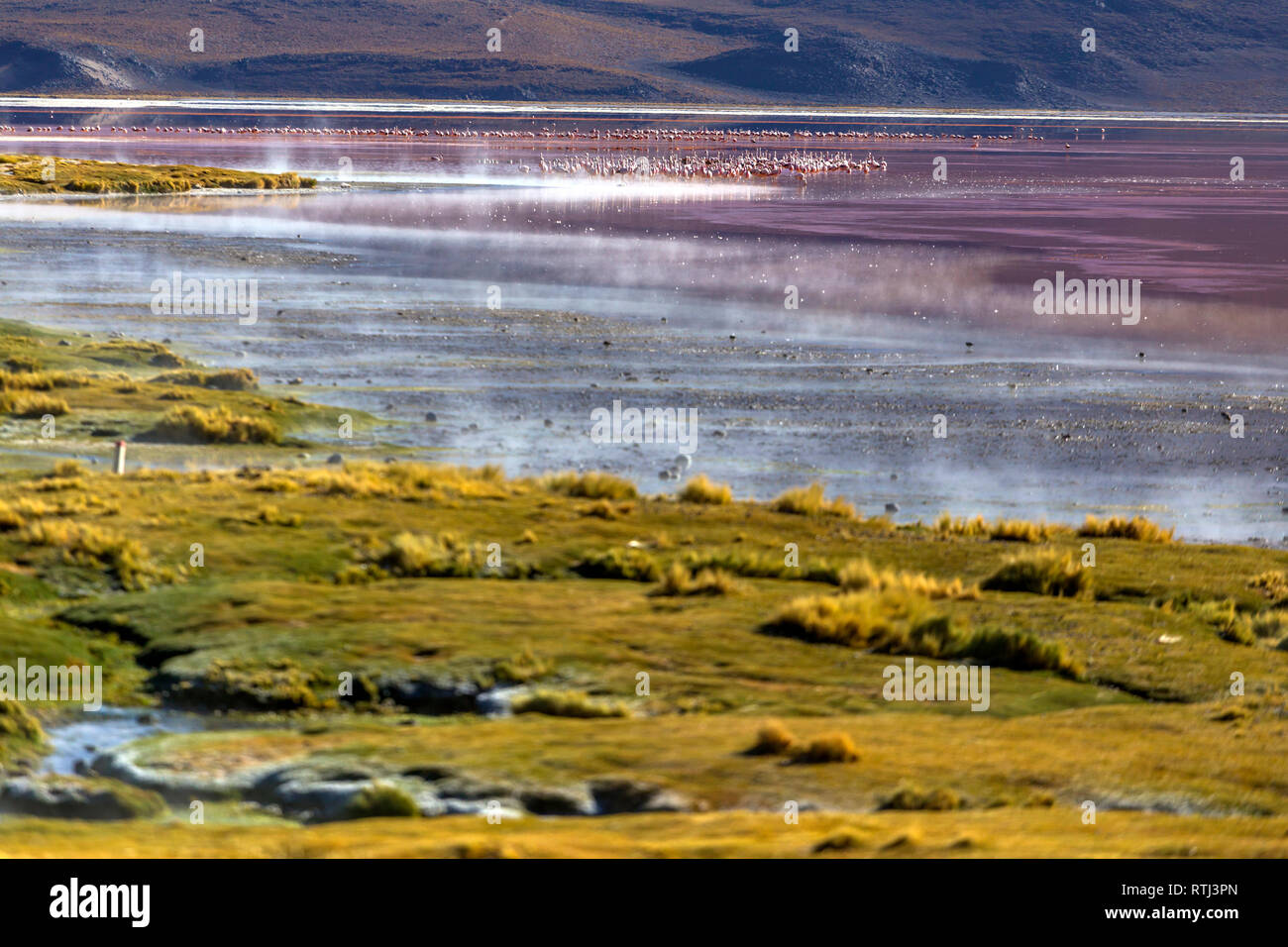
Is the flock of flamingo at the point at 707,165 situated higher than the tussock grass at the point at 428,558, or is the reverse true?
the flock of flamingo at the point at 707,165

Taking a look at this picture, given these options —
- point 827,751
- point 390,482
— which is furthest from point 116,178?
point 827,751

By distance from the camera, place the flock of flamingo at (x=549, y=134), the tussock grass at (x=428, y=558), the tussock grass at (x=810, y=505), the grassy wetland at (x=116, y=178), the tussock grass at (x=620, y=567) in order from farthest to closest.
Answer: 1. the flock of flamingo at (x=549, y=134)
2. the grassy wetland at (x=116, y=178)
3. the tussock grass at (x=810, y=505)
4. the tussock grass at (x=620, y=567)
5. the tussock grass at (x=428, y=558)

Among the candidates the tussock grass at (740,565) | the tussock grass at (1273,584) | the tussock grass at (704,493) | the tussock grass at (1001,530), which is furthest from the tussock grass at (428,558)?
the tussock grass at (1273,584)

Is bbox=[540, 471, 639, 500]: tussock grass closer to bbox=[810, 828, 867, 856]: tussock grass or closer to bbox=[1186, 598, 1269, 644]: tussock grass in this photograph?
bbox=[1186, 598, 1269, 644]: tussock grass

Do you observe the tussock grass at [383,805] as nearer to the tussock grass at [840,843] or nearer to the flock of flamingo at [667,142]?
the tussock grass at [840,843]

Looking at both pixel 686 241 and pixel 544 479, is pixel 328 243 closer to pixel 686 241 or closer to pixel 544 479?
pixel 686 241

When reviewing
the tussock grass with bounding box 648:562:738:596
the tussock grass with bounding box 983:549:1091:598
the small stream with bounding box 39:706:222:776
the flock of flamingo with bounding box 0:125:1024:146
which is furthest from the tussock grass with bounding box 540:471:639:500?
the flock of flamingo with bounding box 0:125:1024:146
